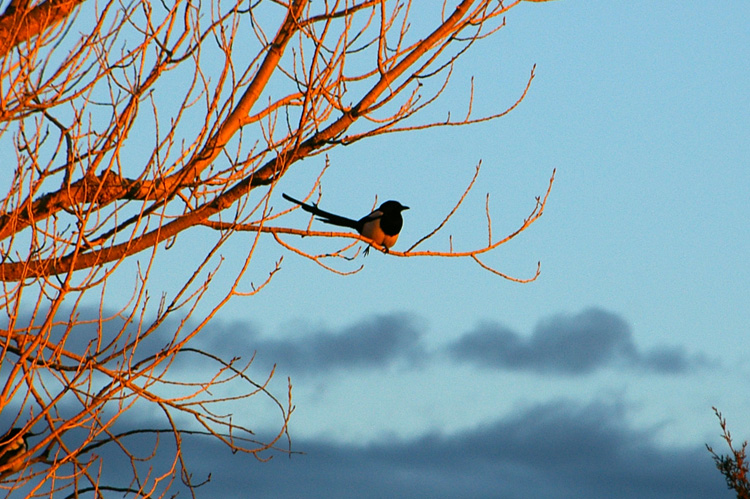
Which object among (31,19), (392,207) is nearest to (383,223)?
(392,207)

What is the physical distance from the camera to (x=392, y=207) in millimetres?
8617

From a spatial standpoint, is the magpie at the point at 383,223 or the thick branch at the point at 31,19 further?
the magpie at the point at 383,223

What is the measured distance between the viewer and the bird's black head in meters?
8.59

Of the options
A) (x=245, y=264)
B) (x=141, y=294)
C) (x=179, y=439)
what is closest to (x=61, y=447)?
(x=179, y=439)

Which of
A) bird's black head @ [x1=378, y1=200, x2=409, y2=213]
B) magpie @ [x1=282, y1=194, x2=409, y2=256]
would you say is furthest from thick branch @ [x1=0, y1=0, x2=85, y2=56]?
bird's black head @ [x1=378, y1=200, x2=409, y2=213]

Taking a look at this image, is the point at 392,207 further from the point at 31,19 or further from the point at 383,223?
the point at 31,19

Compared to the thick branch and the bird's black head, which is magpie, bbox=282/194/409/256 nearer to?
the bird's black head

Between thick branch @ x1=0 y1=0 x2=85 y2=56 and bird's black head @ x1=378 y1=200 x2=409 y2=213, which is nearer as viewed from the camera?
thick branch @ x1=0 y1=0 x2=85 y2=56

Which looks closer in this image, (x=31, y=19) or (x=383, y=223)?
(x=31, y=19)

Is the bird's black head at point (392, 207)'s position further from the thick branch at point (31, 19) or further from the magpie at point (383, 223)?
the thick branch at point (31, 19)

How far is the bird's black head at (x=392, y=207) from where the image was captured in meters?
8.59

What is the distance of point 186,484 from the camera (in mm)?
5180

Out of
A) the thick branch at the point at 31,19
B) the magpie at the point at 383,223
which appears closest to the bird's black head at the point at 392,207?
the magpie at the point at 383,223

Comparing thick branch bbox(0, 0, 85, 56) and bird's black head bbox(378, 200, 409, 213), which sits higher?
bird's black head bbox(378, 200, 409, 213)
